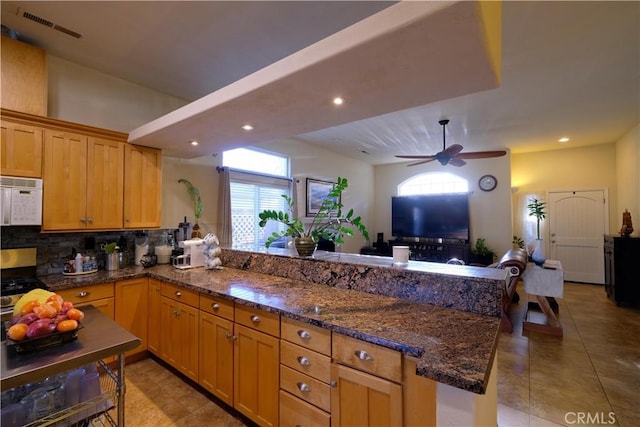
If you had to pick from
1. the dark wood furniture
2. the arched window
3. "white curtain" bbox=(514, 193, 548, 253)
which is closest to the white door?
"white curtain" bbox=(514, 193, 548, 253)

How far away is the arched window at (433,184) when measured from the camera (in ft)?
21.8

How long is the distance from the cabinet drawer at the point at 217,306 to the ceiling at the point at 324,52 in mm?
1410

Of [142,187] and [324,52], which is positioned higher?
[324,52]

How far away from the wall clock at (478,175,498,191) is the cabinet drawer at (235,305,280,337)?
20.4 ft

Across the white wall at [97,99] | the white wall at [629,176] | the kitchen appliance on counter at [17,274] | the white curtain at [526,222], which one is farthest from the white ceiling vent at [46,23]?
the white curtain at [526,222]

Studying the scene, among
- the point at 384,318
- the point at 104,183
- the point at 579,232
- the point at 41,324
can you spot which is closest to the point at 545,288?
the point at 384,318

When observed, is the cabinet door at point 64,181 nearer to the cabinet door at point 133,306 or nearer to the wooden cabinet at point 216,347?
the cabinet door at point 133,306

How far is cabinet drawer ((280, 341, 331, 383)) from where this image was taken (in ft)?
4.70

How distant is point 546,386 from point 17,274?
4674 mm

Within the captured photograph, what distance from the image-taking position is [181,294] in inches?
91.7

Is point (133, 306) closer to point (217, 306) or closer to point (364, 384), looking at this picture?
point (217, 306)

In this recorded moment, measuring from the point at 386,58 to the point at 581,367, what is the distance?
11.1 ft

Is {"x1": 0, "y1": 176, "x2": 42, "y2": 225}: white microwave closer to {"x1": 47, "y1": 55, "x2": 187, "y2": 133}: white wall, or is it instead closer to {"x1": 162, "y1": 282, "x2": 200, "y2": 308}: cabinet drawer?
{"x1": 47, "y1": 55, "x2": 187, "y2": 133}: white wall

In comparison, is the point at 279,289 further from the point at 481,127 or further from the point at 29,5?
the point at 481,127
